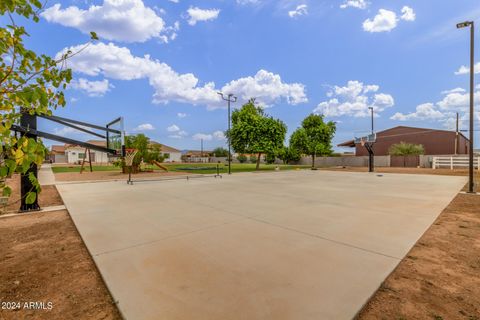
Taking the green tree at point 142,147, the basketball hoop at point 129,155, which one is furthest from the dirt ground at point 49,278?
the green tree at point 142,147

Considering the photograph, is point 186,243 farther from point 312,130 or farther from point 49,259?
point 312,130

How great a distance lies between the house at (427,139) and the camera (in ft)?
111

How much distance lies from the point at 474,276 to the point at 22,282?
559 cm

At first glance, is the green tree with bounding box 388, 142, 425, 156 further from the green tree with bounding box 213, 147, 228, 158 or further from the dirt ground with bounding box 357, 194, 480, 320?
the green tree with bounding box 213, 147, 228, 158

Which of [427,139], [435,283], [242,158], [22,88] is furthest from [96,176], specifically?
[242,158]

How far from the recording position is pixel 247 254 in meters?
3.51

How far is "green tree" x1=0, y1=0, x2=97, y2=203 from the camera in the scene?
55.7 inches

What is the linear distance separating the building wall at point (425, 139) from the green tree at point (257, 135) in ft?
68.9

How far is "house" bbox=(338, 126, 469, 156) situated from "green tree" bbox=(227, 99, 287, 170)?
21.0m

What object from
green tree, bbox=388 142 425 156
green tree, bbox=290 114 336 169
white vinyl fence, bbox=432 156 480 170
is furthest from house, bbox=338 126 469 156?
green tree, bbox=290 114 336 169

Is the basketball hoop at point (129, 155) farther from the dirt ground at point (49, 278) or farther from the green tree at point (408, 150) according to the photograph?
the green tree at point (408, 150)

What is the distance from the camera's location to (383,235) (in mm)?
4332

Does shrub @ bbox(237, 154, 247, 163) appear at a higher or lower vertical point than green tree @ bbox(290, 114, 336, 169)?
lower

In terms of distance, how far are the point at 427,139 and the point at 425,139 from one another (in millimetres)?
237
